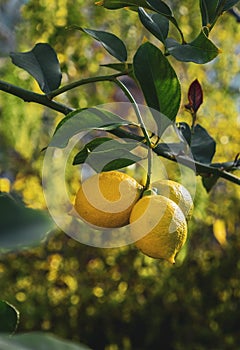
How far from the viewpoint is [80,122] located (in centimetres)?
58

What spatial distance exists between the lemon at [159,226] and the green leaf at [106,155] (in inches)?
1.7

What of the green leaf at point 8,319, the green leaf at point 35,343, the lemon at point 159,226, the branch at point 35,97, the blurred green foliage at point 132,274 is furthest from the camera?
the blurred green foliage at point 132,274

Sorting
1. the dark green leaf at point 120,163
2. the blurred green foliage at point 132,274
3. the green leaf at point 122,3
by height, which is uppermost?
the green leaf at point 122,3

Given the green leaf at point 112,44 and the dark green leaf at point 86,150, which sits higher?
the green leaf at point 112,44

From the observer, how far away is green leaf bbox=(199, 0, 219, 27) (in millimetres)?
634

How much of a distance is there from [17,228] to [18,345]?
0.16 feet

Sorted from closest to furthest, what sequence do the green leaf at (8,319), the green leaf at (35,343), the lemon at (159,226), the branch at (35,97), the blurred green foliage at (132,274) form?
the green leaf at (35,343) → the green leaf at (8,319) → the lemon at (159,226) → the branch at (35,97) → the blurred green foliage at (132,274)

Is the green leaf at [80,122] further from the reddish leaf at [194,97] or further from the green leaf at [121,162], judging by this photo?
the reddish leaf at [194,97]

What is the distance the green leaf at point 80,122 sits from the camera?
0.58 metres

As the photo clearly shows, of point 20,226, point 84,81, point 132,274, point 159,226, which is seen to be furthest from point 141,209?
point 132,274

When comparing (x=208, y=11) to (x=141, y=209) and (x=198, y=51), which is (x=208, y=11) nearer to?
(x=198, y=51)

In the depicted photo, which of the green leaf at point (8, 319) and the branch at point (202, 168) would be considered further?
the branch at point (202, 168)

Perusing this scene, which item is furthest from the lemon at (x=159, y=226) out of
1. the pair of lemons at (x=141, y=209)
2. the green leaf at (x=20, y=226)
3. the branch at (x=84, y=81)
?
the green leaf at (x=20, y=226)

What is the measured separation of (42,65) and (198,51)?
0.19 meters
